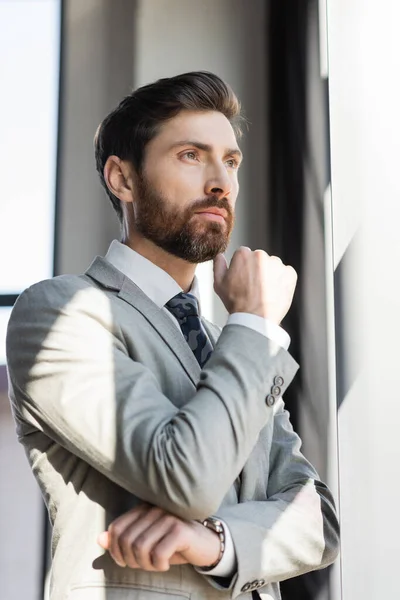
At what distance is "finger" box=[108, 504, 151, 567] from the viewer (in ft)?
3.82

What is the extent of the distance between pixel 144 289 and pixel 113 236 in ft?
4.65

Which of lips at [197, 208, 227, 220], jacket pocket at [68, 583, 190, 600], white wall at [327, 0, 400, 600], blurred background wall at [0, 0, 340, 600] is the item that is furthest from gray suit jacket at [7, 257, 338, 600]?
blurred background wall at [0, 0, 340, 600]

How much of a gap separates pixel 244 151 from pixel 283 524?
180 cm

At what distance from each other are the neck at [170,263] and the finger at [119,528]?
1.98ft

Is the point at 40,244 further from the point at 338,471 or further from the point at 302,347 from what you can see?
the point at 338,471

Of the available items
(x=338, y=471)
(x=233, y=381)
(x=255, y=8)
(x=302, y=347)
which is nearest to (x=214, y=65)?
(x=255, y=8)

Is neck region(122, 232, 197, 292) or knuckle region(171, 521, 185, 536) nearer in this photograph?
knuckle region(171, 521, 185, 536)

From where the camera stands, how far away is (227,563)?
1235 millimetres

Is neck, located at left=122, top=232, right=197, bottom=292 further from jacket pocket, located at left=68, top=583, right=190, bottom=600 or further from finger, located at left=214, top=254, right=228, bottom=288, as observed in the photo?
jacket pocket, located at left=68, top=583, right=190, bottom=600

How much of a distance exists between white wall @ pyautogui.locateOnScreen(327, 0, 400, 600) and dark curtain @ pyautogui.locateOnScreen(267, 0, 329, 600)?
0.68 ft

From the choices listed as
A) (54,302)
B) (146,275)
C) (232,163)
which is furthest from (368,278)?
(54,302)

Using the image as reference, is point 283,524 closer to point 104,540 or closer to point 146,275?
point 104,540

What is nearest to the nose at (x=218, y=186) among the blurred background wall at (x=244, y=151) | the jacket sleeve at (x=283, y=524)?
the jacket sleeve at (x=283, y=524)

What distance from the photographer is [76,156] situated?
302cm
